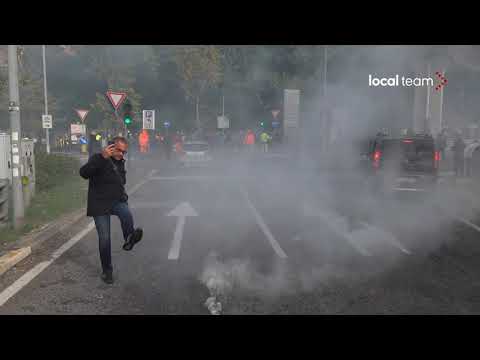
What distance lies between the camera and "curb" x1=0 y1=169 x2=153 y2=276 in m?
5.53

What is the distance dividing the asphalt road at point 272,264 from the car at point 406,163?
60 cm

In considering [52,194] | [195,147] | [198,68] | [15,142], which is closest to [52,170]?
[52,194]

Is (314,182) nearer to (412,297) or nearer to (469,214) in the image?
(469,214)

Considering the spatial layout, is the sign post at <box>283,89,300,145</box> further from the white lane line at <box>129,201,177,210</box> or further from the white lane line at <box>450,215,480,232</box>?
the white lane line at <box>450,215,480,232</box>

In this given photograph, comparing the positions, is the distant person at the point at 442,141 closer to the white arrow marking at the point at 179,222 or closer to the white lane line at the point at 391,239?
the white lane line at the point at 391,239

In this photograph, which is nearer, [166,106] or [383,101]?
[383,101]

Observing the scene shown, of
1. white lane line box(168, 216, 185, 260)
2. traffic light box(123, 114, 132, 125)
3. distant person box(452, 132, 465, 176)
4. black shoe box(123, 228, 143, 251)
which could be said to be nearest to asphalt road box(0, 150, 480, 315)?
white lane line box(168, 216, 185, 260)

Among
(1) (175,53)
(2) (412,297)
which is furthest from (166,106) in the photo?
(2) (412,297)

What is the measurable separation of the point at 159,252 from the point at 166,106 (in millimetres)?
44661

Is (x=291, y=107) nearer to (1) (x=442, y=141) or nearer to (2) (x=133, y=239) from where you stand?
(1) (x=442, y=141)
